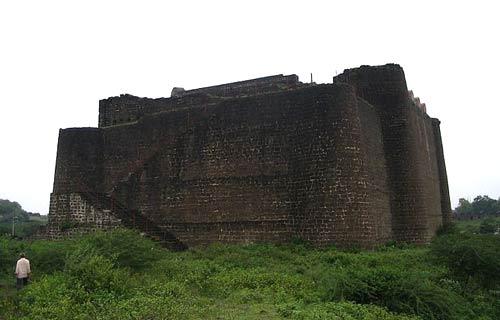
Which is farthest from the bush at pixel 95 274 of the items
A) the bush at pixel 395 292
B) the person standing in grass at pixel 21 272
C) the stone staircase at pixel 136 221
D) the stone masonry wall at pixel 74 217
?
the stone masonry wall at pixel 74 217

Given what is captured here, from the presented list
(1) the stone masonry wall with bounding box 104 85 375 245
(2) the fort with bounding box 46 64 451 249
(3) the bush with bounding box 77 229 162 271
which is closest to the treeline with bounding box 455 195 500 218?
(2) the fort with bounding box 46 64 451 249

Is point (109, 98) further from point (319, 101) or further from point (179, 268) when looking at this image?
point (179, 268)

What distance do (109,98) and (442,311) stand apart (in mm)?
17556

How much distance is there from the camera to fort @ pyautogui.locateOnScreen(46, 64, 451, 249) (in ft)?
52.6

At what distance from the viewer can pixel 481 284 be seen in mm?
11867

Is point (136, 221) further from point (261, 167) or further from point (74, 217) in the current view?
point (261, 167)

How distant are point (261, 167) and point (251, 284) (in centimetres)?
677

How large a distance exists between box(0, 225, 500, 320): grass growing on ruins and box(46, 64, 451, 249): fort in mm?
2312

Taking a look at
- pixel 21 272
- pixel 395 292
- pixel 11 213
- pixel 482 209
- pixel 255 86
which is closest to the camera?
pixel 395 292

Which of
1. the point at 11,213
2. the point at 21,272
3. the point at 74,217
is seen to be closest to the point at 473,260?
the point at 21,272

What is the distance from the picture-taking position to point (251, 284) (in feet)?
36.0

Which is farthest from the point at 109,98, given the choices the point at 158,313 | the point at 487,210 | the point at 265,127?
the point at 487,210

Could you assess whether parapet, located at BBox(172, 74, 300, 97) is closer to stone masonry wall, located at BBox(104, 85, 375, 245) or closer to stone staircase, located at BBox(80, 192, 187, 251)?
stone masonry wall, located at BBox(104, 85, 375, 245)

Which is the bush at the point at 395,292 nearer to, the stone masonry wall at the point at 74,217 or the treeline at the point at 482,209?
the stone masonry wall at the point at 74,217
